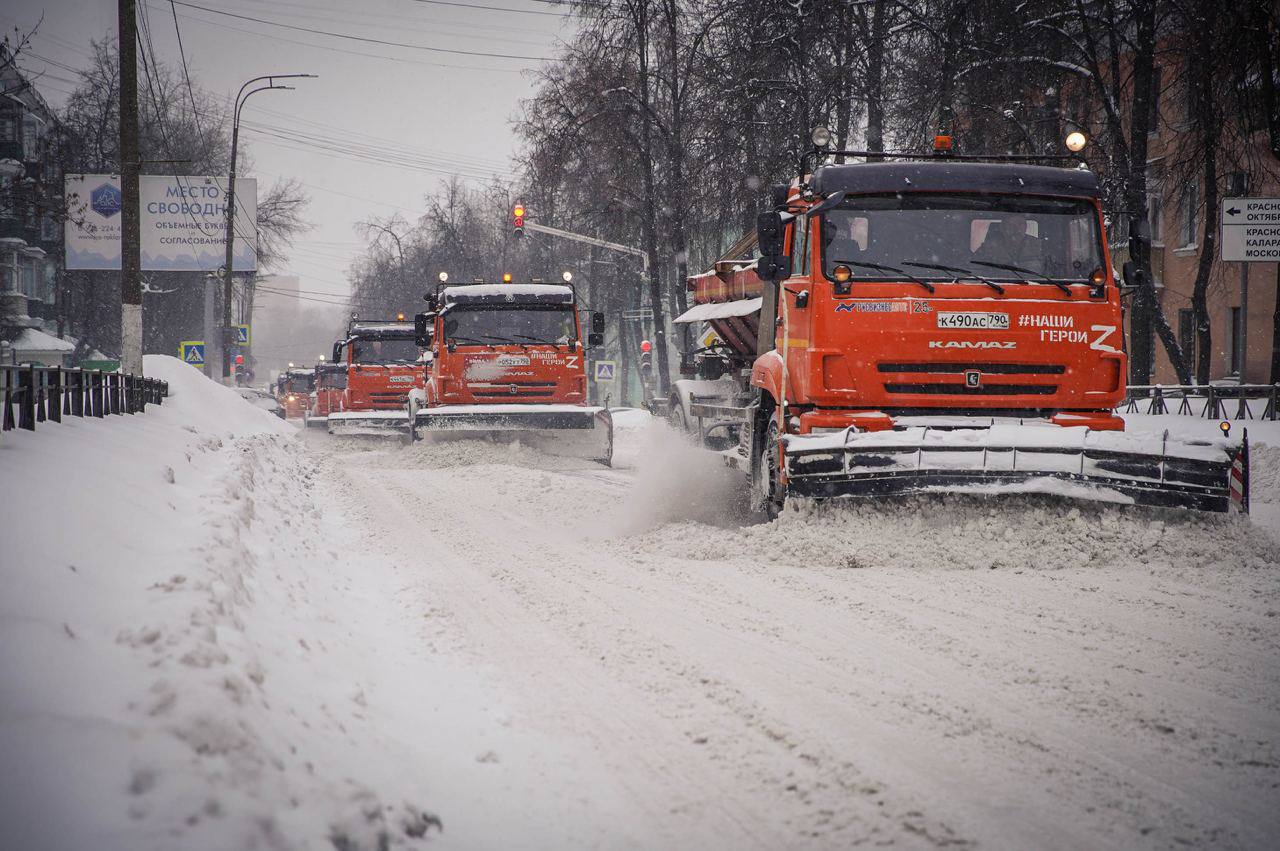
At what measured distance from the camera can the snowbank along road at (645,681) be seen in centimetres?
276

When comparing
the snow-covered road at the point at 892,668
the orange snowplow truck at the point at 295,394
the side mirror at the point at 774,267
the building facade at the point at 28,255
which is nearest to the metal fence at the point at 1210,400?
the side mirror at the point at 774,267

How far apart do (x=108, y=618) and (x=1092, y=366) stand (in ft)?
23.0

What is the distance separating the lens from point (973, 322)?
785cm

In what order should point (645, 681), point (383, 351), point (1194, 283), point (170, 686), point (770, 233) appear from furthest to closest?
point (1194, 283), point (383, 351), point (770, 233), point (645, 681), point (170, 686)

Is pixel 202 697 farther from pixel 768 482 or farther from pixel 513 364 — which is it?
pixel 513 364

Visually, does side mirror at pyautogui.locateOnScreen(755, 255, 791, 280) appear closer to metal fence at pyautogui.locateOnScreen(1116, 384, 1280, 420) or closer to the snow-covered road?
the snow-covered road

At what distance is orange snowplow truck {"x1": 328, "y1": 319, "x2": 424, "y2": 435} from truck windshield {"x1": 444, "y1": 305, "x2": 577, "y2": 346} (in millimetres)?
6379

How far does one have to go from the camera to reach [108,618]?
3326 millimetres

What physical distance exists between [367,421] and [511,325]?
22.0 feet

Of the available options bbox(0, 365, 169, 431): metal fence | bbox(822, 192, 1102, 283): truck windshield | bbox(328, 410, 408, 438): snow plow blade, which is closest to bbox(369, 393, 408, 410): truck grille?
bbox(328, 410, 408, 438): snow plow blade

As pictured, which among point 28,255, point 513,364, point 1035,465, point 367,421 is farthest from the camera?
point 28,255

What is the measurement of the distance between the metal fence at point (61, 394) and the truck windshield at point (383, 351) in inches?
434

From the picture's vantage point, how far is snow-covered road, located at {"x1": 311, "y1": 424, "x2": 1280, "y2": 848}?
10.2 ft

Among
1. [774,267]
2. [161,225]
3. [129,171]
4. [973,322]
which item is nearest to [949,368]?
[973,322]
